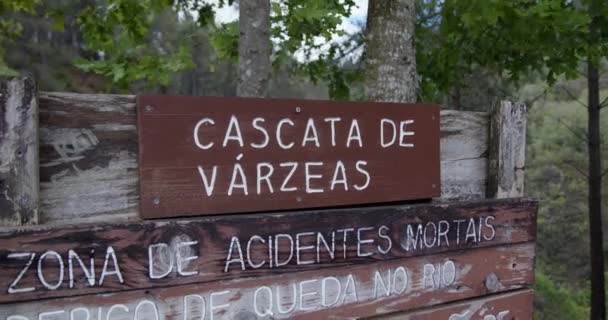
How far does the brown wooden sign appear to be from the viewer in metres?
1.71

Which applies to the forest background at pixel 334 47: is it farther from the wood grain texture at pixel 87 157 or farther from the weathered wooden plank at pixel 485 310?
the weathered wooden plank at pixel 485 310

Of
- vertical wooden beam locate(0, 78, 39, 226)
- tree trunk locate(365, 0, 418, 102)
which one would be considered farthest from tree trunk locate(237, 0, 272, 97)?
vertical wooden beam locate(0, 78, 39, 226)

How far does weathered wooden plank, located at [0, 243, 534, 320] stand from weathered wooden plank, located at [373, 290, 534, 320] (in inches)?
0.9

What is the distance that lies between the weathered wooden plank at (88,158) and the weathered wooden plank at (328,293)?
239 mm

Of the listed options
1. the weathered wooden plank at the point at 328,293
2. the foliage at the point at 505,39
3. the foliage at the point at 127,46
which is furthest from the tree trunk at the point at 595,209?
the weathered wooden plank at the point at 328,293

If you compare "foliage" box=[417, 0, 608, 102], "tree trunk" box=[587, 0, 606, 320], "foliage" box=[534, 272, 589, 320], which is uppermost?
"foliage" box=[417, 0, 608, 102]

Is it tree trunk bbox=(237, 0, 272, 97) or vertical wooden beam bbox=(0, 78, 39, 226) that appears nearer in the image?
vertical wooden beam bbox=(0, 78, 39, 226)

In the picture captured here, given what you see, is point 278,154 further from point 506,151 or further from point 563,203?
point 563,203

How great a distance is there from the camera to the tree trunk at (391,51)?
3807 mm

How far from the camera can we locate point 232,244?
179 cm

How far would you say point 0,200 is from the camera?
1499 millimetres

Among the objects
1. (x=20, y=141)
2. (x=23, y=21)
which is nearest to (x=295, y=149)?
(x=20, y=141)

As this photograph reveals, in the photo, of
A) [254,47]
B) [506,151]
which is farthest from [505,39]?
[506,151]

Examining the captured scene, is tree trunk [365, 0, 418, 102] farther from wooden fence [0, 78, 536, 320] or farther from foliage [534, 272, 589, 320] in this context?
foliage [534, 272, 589, 320]
